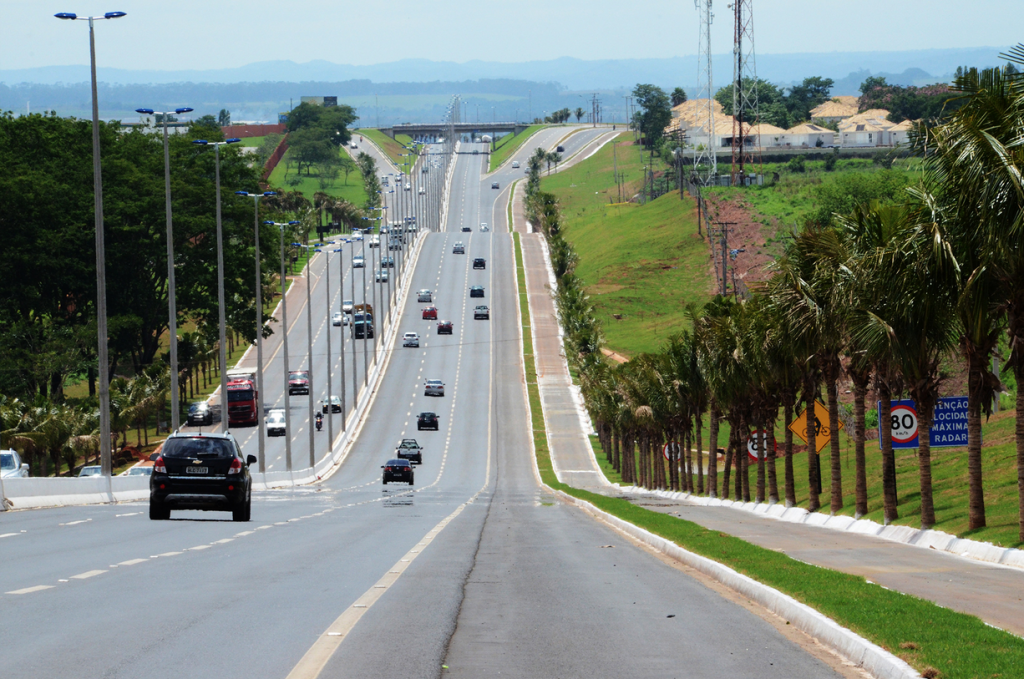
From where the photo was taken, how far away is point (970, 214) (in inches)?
908

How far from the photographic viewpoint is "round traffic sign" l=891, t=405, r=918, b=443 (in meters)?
31.3

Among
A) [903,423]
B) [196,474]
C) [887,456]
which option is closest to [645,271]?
[903,423]

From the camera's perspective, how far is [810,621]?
11766 millimetres

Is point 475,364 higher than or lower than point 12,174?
lower

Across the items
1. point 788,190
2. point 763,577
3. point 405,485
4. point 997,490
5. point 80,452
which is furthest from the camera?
point 788,190

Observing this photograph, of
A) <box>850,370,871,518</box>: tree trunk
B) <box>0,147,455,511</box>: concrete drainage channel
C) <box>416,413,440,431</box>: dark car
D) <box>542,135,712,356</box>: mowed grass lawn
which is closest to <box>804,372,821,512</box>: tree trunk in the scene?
<box>850,370,871,518</box>: tree trunk

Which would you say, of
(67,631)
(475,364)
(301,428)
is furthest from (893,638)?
(475,364)

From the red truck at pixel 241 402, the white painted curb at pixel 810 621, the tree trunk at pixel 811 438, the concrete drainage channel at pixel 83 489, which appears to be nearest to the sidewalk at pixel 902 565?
the white painted curb at pixel 810 621

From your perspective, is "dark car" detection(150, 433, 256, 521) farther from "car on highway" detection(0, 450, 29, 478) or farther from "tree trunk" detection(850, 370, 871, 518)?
"tree trunk" detection(850, 370, 871, 518)

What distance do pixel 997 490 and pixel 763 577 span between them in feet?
55.6

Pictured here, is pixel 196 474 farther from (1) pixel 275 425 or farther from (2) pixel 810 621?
(1) pixel 275 425

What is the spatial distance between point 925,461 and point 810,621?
17359mm

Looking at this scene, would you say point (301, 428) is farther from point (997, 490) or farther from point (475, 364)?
point (997, 490)

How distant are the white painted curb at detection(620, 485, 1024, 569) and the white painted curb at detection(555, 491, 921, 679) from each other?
5.72m
